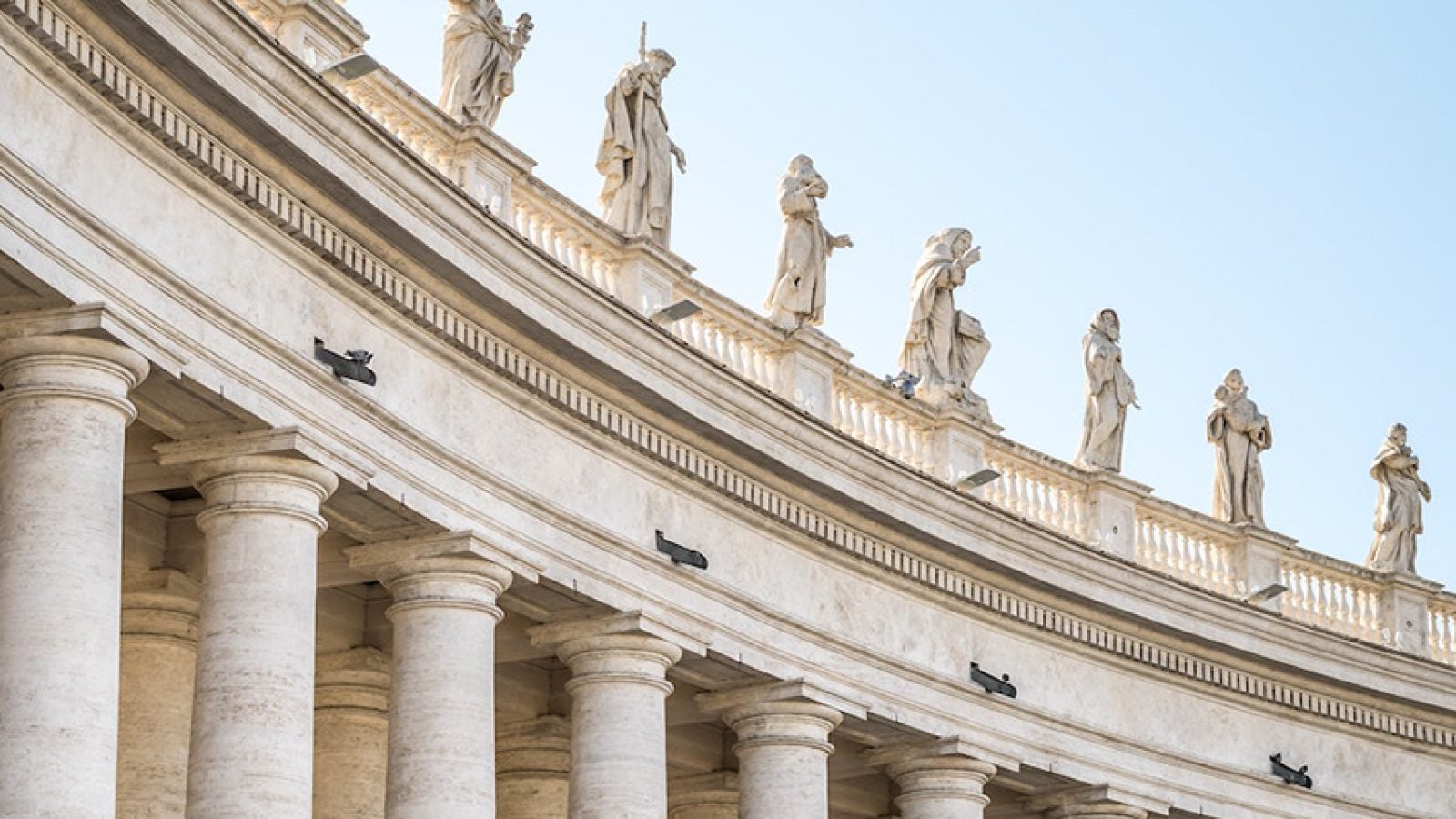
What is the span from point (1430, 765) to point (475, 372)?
3711cm

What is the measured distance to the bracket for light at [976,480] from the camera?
68.2 meters

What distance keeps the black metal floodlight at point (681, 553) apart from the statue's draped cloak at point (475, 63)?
938 cm

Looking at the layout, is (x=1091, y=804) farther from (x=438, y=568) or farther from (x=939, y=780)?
(x=438, y=568)

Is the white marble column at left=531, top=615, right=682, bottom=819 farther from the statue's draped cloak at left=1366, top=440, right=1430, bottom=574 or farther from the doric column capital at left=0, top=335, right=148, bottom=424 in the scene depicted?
the statue's draped cloak at left=1366, top=440, right=1430, bottom=574

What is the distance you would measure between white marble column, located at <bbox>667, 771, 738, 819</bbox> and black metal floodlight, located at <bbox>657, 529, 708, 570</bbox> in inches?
527

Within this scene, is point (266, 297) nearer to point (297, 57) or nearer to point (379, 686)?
point (297, 57)

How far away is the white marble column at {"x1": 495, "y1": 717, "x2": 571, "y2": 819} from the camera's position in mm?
67500

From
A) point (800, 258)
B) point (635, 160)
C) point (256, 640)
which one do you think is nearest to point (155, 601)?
point (256, 640)

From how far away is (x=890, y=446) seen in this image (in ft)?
227

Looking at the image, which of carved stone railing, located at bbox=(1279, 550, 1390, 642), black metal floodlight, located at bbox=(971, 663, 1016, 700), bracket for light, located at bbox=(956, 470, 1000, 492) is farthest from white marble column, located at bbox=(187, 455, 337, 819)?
carved stone railing, located at bbox=(1279, 550, 1390, 642)

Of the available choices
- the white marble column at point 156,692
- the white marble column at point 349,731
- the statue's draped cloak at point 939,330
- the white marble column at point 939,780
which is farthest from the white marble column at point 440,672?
the statue's draped cloak at point 939,330

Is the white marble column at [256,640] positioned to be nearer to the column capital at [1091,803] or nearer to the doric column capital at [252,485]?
the doric column capital at [252,485]

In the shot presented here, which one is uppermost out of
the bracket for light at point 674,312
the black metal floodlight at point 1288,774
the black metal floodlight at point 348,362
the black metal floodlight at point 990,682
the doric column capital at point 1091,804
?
the bracket for light at point 674,312

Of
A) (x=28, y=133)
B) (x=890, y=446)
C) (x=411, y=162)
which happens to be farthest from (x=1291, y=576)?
(x=28, y=133)
